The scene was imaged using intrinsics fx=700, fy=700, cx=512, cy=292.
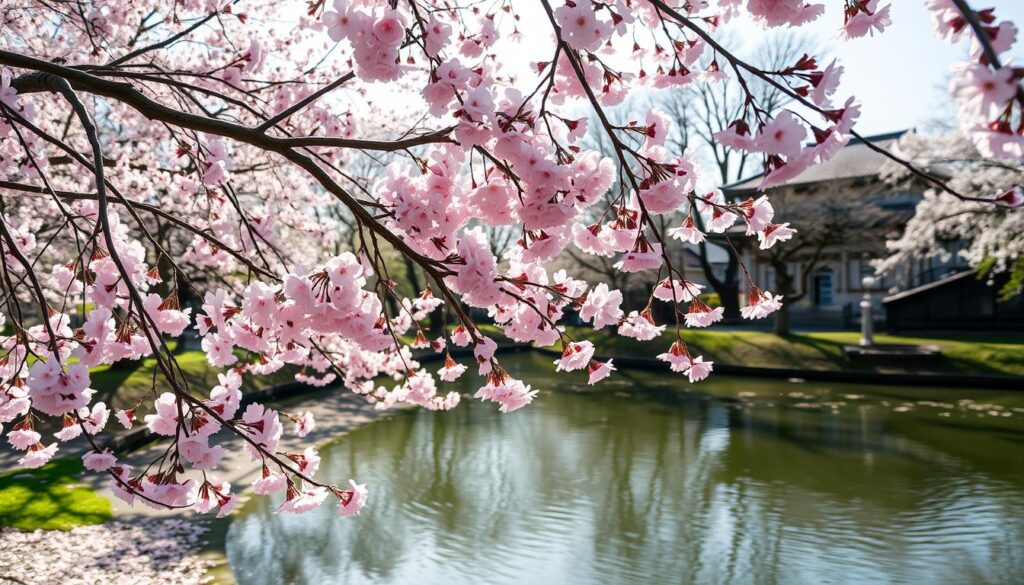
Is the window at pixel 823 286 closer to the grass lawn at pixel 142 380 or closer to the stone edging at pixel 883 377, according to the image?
the stone edging at pixel 883 377

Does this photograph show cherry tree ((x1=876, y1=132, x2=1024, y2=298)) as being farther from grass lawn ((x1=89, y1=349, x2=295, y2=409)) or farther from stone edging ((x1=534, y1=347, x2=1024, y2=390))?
grass lawn ((x1=89, y1=349, x2=295, y2=409))

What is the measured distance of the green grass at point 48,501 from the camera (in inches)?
220

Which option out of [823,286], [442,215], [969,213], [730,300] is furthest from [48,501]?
[823,286]

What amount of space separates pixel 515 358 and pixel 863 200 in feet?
33.9

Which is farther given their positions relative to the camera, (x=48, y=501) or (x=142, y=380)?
(x=142, y=380)

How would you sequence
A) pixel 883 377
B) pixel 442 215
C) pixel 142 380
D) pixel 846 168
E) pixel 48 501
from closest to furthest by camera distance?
pixel 442 215, pixel 48 501, pixel 142 380, pixel 883 377, pixel 846 168

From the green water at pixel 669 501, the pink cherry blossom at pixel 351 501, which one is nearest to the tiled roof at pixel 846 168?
the green water at pixel 669 501

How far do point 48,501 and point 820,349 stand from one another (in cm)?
1524

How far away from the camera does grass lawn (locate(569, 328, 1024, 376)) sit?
569 inches

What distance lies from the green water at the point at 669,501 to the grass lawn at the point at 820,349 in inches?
125

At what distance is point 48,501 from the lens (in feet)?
19.7

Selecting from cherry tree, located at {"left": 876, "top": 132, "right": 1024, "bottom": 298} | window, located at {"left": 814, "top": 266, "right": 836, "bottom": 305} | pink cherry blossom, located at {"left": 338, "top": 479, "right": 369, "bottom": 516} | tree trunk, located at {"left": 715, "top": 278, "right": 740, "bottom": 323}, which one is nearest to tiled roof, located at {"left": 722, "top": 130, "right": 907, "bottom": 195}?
tree trunk, located at {"left": 715, "top": 278, "right": 740, "bottom": 323}

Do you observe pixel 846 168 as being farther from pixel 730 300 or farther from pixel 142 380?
pixel 142 380

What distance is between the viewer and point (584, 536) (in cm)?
611
